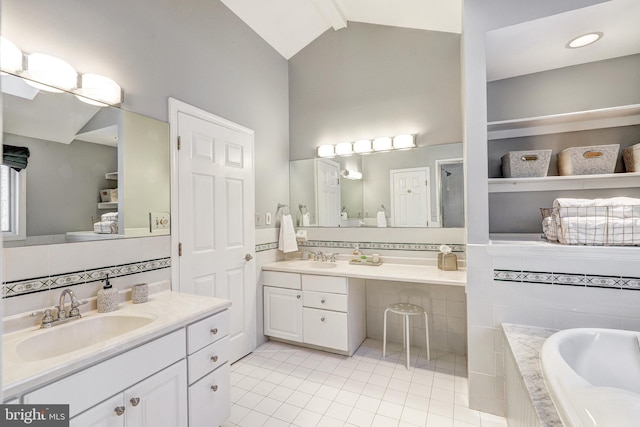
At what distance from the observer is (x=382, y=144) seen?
10.00ft

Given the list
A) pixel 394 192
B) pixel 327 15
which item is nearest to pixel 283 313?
pixel 394 192

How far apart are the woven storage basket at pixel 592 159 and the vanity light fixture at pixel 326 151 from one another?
1891 millimetres

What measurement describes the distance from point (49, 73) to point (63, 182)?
536 millimetres

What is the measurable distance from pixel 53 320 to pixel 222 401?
949mm

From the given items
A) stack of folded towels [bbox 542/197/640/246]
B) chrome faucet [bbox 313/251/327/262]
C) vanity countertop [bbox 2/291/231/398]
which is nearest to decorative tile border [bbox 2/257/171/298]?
vanity countertop [bbox 2/291/231/398]

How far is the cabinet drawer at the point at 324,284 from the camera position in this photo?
106 inches

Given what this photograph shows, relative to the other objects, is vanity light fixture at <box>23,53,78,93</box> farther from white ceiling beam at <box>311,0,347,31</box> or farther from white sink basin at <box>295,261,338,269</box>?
→ white sink basin at <box>295,261,338,269</box>

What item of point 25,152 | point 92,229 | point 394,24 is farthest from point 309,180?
point 25,152

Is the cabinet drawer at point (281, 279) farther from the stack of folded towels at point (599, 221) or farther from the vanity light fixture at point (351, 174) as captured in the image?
the stack of folded towels at point (599, 221)

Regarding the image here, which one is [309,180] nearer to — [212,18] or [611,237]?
[212,18]

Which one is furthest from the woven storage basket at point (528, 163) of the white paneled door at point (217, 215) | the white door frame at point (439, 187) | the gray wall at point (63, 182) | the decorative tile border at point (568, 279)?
the gray wall at point (63, 182)

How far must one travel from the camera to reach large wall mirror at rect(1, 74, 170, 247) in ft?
5.16

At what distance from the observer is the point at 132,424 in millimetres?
1418

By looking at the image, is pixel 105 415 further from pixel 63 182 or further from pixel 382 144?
pixel 382 144
